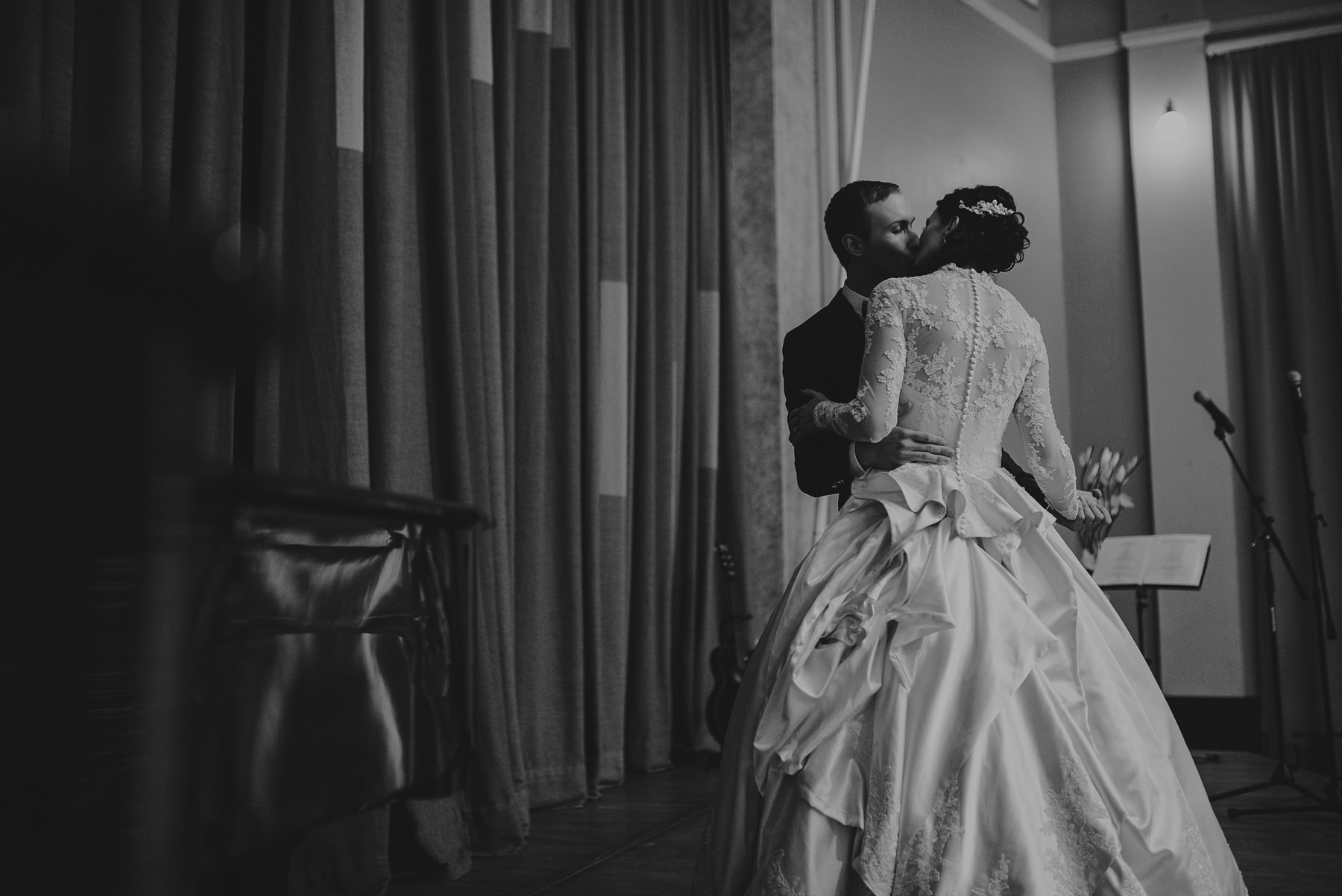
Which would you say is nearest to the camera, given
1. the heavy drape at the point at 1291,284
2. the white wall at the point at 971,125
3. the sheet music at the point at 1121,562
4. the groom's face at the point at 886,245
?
the groom's face at the point at 886,245

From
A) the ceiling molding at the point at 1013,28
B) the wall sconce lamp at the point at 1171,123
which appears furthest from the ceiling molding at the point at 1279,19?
the ceiling molding at the point at 1013,28

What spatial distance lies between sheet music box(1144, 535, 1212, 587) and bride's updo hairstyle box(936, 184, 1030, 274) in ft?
9.61

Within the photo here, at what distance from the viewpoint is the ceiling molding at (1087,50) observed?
264 inches

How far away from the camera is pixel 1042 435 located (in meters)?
2.41

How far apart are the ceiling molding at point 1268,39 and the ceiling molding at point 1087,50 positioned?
0.50 metres

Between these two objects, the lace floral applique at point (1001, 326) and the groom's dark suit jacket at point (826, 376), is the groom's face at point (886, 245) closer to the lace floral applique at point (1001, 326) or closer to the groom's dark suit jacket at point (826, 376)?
the groom's dark suit jacket at point (826, 376)

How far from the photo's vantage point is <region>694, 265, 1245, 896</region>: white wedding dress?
188 centimetres

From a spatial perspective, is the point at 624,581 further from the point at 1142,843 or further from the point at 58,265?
the point at 58,265

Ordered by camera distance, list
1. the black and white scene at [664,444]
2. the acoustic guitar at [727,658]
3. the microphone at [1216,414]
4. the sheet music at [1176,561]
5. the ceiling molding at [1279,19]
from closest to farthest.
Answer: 1. the black and white scene at [664,444]
2. the microphone at [1216,414]
3. the acoustic guitar at [727,658]
4. the sheet music at [1176,561]
5. the ceiling molding at [1279,19]

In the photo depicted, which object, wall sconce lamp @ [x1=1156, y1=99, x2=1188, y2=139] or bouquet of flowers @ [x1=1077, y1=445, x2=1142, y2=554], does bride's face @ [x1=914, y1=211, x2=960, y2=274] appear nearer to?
bouquet of flowers @ [x1=1077, y1=445, x2=1142, y2=554]

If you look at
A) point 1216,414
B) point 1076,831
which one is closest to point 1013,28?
point 1216,414

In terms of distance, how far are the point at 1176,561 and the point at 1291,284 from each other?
2.04 meters

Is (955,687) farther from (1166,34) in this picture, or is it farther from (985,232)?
(1166,34)

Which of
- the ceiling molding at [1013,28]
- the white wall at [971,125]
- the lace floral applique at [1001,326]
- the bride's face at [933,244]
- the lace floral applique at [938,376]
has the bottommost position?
the lace floral applique at [938,376]
